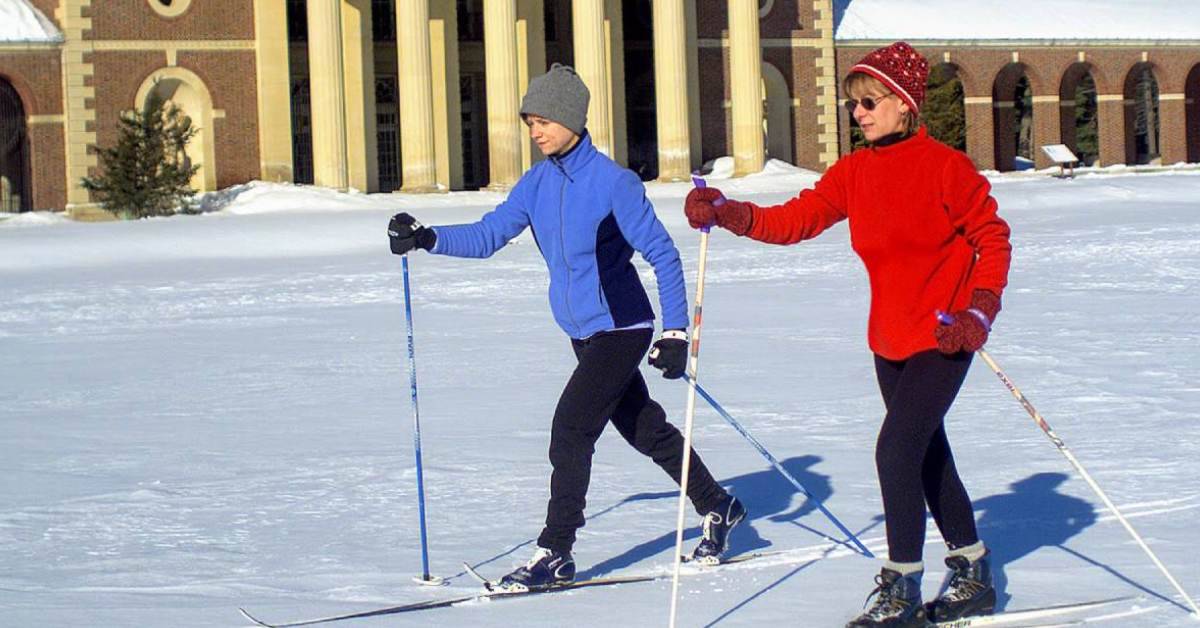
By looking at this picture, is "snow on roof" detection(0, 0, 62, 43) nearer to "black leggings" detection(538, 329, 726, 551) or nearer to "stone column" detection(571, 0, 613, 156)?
"stone column" detection(571, 0, 613, 156)

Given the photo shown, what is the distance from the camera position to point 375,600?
6551mm

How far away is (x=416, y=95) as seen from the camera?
36375 millimetres

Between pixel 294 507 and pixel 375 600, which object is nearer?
pixel 375 600

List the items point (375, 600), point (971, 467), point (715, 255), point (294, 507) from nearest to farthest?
point (375, 600), point (294, 507), point (971, 467), point (715, 255)

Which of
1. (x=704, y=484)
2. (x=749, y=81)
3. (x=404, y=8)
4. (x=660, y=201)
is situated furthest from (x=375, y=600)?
(x=749, y=81)

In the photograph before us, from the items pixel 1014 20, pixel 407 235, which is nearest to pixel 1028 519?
pixel 407 235

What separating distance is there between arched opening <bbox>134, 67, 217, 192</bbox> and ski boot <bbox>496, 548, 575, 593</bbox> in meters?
31.8

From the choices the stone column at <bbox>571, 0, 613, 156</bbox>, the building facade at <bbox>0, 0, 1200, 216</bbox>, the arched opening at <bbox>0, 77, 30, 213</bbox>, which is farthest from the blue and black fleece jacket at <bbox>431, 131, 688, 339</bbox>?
the arched opening at <bbox>0, 77, 30, 213</bbox>

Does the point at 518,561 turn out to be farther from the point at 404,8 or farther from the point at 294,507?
the point at 404,8

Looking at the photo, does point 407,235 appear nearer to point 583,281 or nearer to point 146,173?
point 583,281

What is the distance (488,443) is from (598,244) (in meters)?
3.78

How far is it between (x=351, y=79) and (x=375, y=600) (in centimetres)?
3259

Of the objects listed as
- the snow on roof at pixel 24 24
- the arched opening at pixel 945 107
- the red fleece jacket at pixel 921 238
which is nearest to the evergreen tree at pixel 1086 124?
the arched opening at pixel 945 107

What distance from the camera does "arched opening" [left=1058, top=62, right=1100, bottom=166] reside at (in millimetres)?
53656
